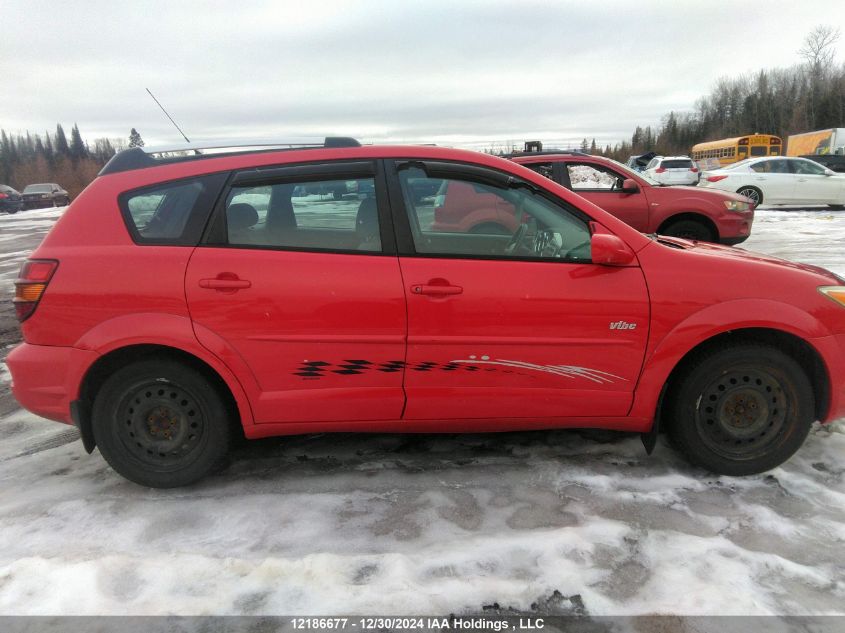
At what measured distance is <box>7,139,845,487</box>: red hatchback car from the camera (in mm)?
2818

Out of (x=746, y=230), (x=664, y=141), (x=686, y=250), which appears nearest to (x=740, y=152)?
(x=746, y=230)

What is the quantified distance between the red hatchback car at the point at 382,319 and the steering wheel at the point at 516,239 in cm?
2

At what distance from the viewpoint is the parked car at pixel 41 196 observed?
1294 inches

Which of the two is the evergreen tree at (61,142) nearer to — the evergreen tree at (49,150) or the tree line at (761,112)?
the evergreen tree at (49,150)

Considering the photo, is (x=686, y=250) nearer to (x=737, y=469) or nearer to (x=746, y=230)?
(x=737, y=469)

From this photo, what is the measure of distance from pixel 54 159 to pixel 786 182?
122m

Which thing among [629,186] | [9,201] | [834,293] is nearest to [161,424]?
[834,293]

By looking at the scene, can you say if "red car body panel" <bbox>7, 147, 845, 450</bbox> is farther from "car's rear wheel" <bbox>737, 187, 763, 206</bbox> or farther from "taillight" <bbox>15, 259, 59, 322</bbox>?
"car's rear wheel" <bbox>737, 187, 763, 206</bbox>

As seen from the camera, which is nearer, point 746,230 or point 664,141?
point 746,230

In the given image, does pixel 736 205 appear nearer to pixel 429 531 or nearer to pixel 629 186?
pixel 629 186

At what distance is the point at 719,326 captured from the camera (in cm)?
283

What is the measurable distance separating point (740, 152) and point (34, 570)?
170 feet

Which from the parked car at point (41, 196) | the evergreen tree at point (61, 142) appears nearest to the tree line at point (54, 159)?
the evergreen tree at point (61, 142)

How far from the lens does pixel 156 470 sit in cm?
302
